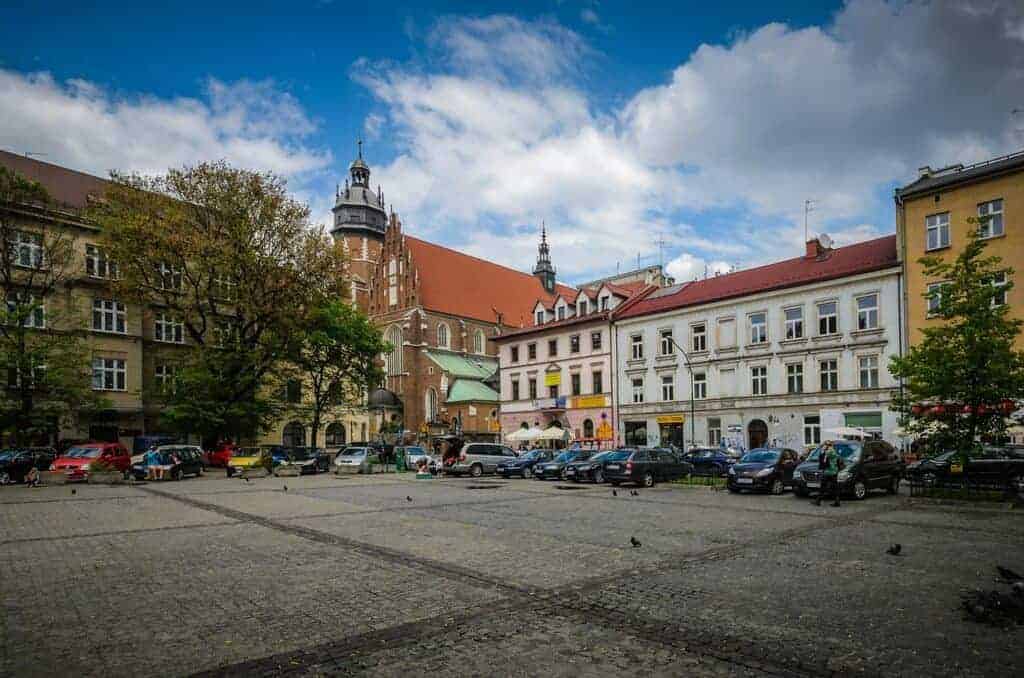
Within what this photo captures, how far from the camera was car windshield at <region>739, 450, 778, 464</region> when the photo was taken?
22.3 m

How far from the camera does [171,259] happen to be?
35.4 metres

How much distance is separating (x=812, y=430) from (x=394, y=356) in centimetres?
4361

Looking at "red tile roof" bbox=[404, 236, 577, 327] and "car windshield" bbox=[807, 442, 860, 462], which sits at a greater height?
"red tile roof" bbox=[404, 236, 577, 327]

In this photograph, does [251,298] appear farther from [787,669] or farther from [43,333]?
[787,669]

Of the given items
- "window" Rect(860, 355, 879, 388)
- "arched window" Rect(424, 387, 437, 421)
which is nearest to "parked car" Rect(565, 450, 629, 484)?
"window" Rect(860, 355, 879, 388)

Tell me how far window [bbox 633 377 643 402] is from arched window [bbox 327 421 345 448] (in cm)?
2842

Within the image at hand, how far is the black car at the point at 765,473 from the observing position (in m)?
21.5

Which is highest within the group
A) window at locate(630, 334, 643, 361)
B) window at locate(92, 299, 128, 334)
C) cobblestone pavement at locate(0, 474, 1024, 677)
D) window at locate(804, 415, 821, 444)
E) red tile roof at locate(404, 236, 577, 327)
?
red tile roof at locate(404, 236, 577, 327)

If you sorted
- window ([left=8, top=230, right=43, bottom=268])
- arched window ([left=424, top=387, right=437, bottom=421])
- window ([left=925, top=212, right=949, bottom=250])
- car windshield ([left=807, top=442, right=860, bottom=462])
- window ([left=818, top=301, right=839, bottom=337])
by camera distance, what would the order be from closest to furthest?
car windshield ([left=807, top=442, right=860, bottom=462])
window ([left=925, top=212, right=949, bottom=250])
window ([left=8, top=230, right=43, bottom=268])
window ([left=818, top=301, right=839, bottom=337])
arched window ([left=424, top=387, right=437, bottom=421])

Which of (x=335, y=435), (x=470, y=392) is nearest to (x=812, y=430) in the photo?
(x=470, y=392)

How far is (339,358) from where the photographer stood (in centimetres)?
4806

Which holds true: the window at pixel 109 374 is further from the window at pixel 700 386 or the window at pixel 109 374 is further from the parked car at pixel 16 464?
the window at pixel 700 386

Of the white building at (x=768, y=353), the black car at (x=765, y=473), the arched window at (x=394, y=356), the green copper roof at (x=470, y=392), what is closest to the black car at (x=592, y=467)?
the black car at (x=765, y=473)

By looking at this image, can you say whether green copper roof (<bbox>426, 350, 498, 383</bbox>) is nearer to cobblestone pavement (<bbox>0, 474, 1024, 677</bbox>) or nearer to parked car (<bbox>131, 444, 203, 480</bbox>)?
parked car (<bbox>131, 444, 203, 480</bbox>)
